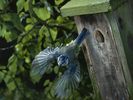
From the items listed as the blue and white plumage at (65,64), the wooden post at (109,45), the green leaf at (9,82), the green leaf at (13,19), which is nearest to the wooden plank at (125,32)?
the wooden post at (109,45)

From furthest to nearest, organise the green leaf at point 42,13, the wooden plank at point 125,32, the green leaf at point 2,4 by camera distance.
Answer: the green leaf at point 42,13, the green leaf at point 2,4, the wooden plank at point 125,32

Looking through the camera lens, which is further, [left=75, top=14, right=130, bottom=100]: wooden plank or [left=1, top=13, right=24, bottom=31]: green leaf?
[left=1, top=13, right=24, bottom=31]: green leaf

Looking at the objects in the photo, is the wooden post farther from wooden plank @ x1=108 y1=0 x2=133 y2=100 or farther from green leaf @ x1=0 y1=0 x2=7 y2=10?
green leaf @ x1=0 y1=0 x2=7 y2=10

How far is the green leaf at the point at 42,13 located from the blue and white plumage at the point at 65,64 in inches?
19.7

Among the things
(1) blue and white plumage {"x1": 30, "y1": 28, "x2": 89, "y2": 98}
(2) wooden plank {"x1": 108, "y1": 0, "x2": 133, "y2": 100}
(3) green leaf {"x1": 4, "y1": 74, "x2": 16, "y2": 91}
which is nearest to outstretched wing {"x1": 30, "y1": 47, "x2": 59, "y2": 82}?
(1) blue and white plumage {"x1": 30, "y1": 28, "x2": 89, "y2": 98}

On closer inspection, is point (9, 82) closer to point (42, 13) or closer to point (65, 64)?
point (42, 13)

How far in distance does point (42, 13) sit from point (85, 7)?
1.91 feet

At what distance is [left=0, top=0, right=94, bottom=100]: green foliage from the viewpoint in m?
2.53

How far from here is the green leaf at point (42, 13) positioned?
2521mm

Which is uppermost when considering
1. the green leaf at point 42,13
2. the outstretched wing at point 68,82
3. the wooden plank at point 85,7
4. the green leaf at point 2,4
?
the green leaf at point 2,4

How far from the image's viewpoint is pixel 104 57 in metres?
2.14

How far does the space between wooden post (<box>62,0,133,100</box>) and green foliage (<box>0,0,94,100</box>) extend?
0.43 meters

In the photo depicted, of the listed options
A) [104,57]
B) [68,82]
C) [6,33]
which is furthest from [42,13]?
[68,82]

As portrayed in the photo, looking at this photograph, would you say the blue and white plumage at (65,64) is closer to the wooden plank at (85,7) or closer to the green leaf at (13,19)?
the wooden plank at (85,7)
